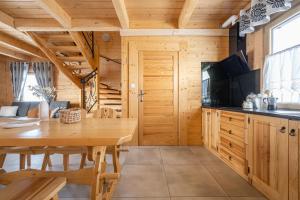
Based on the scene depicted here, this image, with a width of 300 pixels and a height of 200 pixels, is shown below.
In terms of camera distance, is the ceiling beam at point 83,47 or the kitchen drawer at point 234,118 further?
the ceiling beam at point 83,47

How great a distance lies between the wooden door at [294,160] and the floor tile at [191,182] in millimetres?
673

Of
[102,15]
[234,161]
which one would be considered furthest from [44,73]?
[234,161]

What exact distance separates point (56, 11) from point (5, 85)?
5.15 metres

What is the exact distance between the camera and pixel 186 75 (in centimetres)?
407

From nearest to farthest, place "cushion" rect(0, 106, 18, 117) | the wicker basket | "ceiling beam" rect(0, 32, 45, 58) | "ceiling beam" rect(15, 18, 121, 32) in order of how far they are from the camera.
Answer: the wicker basket < "ceiling beam" rect(15, 18, 121, 32) < "ceiling beam" rect(0, 32, 45, 58) < "cushion" rect(0, 106, 18, 117)

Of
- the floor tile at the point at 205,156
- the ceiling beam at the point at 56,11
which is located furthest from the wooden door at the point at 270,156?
the ceiling beam at the point at 56,11

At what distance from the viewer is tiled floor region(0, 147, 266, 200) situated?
202 centimetres

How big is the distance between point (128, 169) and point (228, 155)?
1410mm

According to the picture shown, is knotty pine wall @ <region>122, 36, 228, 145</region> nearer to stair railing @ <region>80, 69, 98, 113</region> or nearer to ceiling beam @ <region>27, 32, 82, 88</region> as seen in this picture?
ceiling beam @ <region>27, 32, 82, 88</region>

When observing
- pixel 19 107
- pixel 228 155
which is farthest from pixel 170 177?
pixel 19 107

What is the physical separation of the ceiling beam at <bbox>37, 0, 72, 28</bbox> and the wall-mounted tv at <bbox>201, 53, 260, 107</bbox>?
2713 mm

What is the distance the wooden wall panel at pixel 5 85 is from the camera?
6.75 metres

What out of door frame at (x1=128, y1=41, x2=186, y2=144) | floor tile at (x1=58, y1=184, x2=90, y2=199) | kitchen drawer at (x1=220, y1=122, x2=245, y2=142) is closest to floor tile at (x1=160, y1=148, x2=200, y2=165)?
kitchen drawer at (x1=220, y1=122, x2=245, y2=142)

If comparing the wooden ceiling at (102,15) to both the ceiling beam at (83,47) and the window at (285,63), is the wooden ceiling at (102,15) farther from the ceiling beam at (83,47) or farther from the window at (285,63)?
the window at (285,63)
